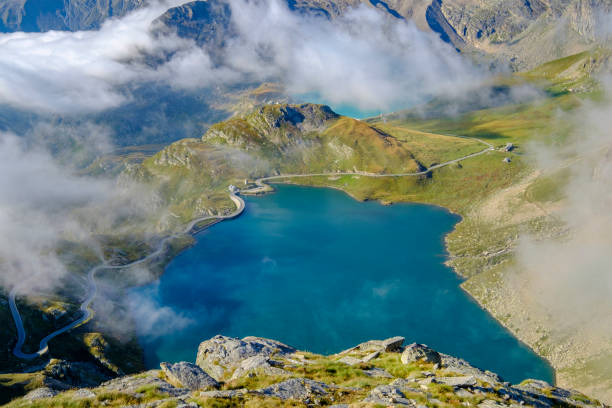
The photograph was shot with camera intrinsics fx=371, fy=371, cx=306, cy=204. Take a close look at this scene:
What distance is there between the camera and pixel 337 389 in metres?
30.3

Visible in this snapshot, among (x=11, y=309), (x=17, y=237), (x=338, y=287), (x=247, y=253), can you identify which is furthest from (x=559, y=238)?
(x=17, y=237)

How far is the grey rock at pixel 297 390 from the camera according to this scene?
1121 inches

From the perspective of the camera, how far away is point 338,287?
509ft

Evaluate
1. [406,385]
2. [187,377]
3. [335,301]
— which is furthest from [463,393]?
[335,301]

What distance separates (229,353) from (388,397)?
3139cm

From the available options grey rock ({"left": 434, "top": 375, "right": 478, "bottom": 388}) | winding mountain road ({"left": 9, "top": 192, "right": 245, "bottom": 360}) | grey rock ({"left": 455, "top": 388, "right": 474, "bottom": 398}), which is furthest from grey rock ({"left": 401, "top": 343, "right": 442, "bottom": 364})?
winding mountain road ({"left": 9, "top": 192, "right": 245, "bottom": 360})

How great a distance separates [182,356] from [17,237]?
139 metres

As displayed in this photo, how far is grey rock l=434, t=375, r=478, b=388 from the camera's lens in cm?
2984

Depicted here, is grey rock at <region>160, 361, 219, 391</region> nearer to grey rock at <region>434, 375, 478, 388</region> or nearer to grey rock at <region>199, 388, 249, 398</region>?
grey rock at <region>199, 388, 249, 398</region>

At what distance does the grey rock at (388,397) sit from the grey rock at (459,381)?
476 centimetres

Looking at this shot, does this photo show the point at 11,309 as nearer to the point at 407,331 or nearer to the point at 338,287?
the point at 338,287

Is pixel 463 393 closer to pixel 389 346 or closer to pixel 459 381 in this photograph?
pixel 459 381

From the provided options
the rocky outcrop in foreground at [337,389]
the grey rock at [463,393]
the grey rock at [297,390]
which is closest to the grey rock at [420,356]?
the rocky outcrop in foreground at [337,389]

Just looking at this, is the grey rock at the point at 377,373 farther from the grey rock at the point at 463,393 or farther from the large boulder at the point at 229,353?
the large boulder at the point at 229,353
